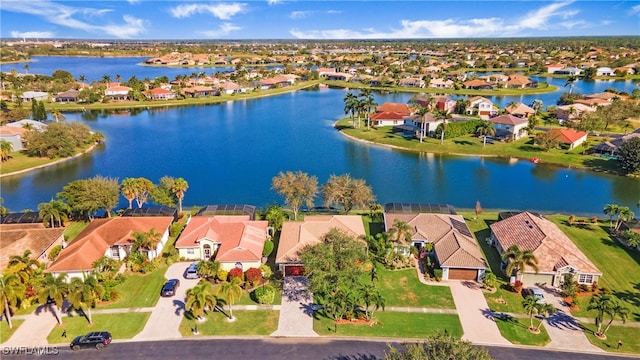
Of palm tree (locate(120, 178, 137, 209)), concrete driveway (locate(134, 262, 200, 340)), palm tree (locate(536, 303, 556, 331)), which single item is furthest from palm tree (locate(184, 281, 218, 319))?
palm tree (locate(120, 178, 137, 209))

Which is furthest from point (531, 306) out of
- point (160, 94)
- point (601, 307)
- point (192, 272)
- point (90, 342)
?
point (160, 94)

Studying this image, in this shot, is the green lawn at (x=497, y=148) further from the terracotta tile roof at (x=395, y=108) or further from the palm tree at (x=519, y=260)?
the palm tree at (x=519, y=260)

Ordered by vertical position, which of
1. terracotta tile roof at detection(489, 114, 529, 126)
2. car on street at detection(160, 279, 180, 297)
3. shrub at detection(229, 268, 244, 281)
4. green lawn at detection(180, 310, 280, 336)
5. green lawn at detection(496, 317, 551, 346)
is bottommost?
green lawn at detection(496, 317, 551, 346)

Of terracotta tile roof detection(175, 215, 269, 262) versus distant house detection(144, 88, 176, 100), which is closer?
terracotta tile roof detection(175, 215, 269, 262)

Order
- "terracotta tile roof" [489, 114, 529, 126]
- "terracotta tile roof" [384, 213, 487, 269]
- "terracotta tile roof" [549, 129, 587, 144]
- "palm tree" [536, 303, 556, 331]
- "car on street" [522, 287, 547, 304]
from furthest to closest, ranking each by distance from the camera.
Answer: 1. "terracotta tile roof" [489, 114, 529, 126]
2. "terracotta tile roof" [549, 129, 587, 144]
3. "terracotta tile roof" [384, 213, 487, 269]
4. "car on street" [522, 287, 547, 304]
5. "palm tree" [536, 303, 556, 331]

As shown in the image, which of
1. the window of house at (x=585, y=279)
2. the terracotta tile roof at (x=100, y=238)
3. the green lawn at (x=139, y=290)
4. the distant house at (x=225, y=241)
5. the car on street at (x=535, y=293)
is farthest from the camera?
the distant house at (x=225, y=241)

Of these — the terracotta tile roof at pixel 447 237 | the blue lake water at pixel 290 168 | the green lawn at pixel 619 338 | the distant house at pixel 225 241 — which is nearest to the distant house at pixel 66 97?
the blue lake water at pixel 290 168

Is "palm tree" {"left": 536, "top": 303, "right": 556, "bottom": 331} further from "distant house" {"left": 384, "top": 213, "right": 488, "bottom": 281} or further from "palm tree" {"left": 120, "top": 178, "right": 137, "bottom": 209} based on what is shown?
"palm tree" {"left": 120, "top": 178, "right": 137, "bottom": 209}
